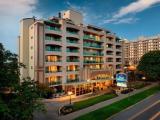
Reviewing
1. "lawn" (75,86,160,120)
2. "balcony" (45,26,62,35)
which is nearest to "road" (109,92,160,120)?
"lawn" (75,86,160,120)

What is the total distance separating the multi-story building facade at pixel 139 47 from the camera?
152 m

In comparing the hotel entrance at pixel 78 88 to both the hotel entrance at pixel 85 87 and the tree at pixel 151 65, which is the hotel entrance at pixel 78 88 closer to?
the hotel entrance at pixel 85 87

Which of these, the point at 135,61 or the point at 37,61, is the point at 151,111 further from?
the point at 135,61

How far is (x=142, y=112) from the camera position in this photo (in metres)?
38.5

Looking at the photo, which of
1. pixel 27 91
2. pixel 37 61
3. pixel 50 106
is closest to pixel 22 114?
pixel 27 91

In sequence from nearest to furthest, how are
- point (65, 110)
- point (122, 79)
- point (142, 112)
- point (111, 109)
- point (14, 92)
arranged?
point (14, 92)
point (65, 110)
point (142, 112)
point (111, 109)
point (122, 79)

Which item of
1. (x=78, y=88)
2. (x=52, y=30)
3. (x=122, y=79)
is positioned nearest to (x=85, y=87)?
(x=78, y=88)

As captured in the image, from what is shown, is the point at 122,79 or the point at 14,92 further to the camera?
the point at 122,79

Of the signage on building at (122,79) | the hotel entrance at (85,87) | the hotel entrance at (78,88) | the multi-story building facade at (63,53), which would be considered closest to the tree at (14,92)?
the multi-story building facade at (63,53)

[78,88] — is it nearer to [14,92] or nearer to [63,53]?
[63,53]

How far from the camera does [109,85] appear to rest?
71.1 m

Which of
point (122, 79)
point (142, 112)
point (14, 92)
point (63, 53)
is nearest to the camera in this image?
point (14, 92)

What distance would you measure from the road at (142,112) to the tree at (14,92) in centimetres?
1818

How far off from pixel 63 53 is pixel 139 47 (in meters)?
113
